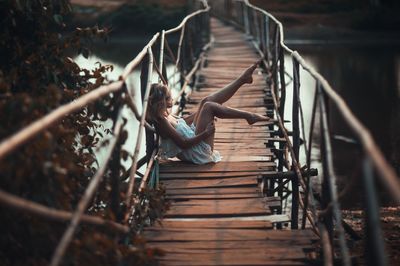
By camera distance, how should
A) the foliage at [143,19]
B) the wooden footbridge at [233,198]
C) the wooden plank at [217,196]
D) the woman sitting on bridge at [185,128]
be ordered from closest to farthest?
the wooden footbridge at [233,198], the wooden plank at [217,196], the woman sitting on bridge at [185,128], the foliage at [143,19]

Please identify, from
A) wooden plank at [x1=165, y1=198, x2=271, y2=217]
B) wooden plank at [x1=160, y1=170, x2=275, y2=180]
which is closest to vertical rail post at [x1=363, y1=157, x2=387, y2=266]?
wooden plank at [x1=165, y1=198, x2=271, y2=217]

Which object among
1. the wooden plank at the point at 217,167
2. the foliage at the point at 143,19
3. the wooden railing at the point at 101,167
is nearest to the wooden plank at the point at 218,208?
the wooden railing at the point at 101,167

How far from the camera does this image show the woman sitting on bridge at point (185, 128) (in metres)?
6.15

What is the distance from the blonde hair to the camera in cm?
611

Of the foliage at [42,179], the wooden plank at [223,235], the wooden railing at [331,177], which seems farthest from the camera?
the wooden plank at [223,235]

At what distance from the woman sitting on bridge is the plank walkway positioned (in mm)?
98

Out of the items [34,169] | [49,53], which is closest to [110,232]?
[34,169]

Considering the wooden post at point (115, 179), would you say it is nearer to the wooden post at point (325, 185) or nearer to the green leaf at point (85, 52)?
the wooden post at point (325, 185)

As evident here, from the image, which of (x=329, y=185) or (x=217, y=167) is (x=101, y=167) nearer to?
(x=329, y=185)

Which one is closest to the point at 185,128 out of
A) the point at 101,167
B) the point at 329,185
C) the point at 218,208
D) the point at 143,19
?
the point at 218,208

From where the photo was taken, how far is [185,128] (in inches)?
261

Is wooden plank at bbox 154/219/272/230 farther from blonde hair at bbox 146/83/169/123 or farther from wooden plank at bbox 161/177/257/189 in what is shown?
blonde hair at bbox 146/83/169/123

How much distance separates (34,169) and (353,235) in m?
6.65

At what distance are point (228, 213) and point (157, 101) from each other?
1322 mm
